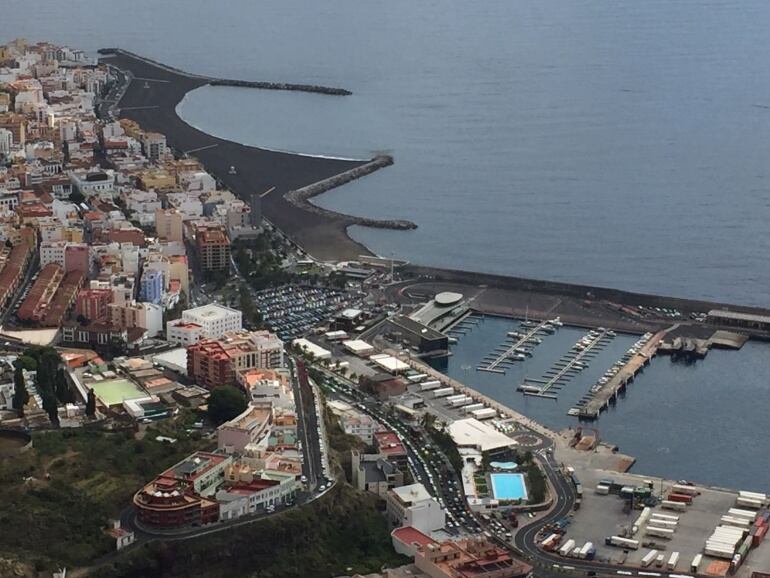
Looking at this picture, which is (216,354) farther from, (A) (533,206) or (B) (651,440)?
(A) (533,206)

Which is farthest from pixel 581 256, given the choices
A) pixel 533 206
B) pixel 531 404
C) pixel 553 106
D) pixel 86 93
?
pixel 86 93

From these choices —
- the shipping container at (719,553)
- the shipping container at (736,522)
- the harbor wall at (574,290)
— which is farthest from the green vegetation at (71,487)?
the harbor wall at (574,290)

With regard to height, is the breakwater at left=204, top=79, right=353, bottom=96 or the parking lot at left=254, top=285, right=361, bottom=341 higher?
the breakwater at left=204, top=79, right=353, bottom=96

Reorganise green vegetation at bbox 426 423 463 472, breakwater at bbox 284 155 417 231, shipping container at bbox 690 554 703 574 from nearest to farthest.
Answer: shipping container at bbox 690 554 703 574 → green vegetation at bbox 426 423 463 472 → breakwater at bbox 284 155 417 231

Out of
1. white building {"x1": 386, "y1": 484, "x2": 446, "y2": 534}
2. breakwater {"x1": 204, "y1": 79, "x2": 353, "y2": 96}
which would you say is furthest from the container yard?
breakwater {"x1": 204, "y1": 79, "x2": 353, "y2": 96}

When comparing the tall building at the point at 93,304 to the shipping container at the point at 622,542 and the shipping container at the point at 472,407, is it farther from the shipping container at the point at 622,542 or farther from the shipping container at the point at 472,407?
the shipping container at the point at 622,542

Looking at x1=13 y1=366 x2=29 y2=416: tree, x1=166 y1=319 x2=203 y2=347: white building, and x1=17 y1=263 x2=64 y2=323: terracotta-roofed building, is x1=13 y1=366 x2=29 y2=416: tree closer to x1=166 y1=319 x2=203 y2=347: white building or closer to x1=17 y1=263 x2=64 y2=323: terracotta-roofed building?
x1=166 y1=319 x2=203 y2=347: white building
